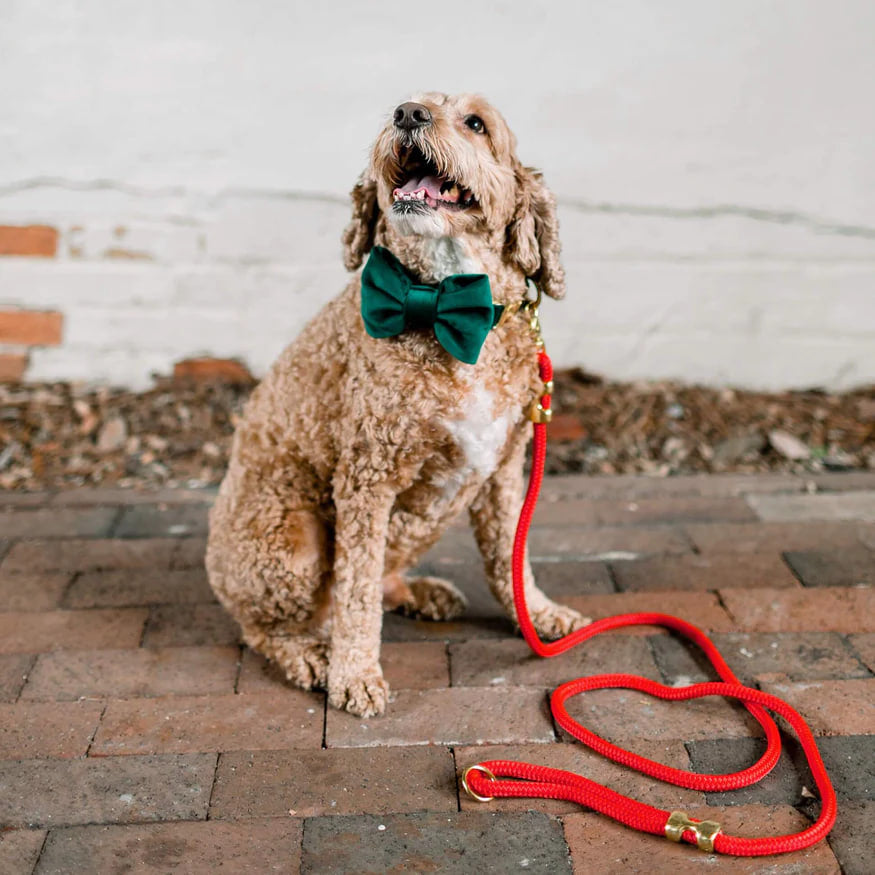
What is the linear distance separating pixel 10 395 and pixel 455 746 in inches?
114

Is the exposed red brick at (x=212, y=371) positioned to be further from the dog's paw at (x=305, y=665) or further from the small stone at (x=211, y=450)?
the dog's paw at (x=305, y=665)

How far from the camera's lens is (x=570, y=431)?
4.33 m

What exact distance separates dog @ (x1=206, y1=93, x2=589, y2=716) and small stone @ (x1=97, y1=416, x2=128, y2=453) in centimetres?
163

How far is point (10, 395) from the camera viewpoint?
14.4 feet

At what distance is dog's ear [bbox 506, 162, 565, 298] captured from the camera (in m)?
2.38

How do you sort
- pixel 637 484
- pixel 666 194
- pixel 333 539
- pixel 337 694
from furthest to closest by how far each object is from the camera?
1. pixel 666 194
2. pixel 637 484
3. pixel 333 539
4. pixel 337 694

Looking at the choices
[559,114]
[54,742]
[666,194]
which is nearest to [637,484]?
[666,194]

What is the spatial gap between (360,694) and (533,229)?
1.20m

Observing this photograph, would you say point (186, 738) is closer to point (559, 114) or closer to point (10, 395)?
point (10, 395)

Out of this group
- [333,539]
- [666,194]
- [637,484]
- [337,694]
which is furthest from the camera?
[666,194]

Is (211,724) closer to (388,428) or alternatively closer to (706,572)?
(388,428)

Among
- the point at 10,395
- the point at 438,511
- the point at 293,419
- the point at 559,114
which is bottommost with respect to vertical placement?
the point at 10,395

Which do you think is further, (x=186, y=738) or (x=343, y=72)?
(x=343, y=72)

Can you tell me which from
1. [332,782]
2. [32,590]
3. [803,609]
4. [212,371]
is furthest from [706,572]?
[212,371]
